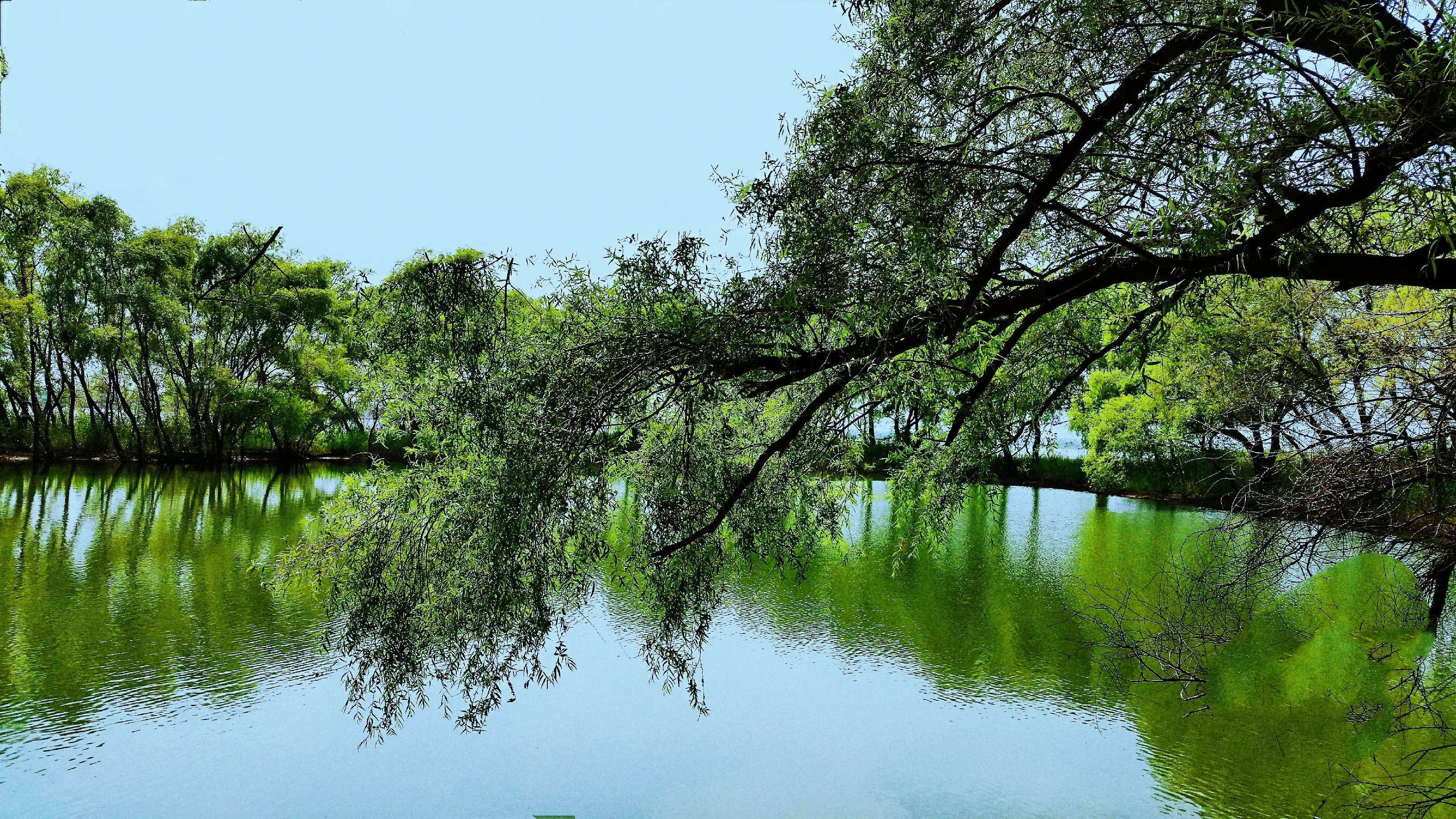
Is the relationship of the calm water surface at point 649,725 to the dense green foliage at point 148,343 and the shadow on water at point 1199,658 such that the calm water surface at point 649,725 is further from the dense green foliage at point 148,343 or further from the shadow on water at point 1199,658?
the dense green foliage at point 148,343

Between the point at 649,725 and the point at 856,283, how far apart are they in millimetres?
5107

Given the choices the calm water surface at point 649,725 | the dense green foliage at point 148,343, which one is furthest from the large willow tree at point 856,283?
the dense green foliage at point 148,343

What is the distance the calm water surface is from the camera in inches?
247

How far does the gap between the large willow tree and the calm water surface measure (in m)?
1.33

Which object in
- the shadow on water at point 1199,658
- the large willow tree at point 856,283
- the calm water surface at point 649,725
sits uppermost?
the large willow tree at point 856,283

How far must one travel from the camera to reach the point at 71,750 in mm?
6586

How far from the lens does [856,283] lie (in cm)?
457

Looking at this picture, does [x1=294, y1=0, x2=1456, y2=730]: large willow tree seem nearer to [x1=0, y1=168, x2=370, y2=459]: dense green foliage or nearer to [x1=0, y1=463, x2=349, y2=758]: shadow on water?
[x1=0, y1=463, x2=349, y2=758]: shadow on water

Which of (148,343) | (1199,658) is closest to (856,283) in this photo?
(1199,658)

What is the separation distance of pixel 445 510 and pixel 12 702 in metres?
5.44

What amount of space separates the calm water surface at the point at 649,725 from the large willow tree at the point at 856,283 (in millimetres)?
1329

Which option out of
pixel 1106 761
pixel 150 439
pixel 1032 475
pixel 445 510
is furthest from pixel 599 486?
pixel 150 439

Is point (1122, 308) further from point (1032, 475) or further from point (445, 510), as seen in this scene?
point (1032, 475)

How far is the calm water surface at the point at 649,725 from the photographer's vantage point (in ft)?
20.6
